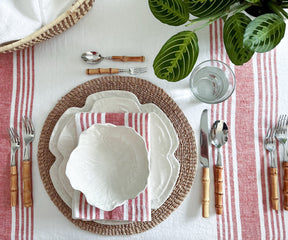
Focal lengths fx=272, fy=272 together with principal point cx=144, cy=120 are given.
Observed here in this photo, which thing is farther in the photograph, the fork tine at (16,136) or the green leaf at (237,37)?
the fork tine at (16,136)

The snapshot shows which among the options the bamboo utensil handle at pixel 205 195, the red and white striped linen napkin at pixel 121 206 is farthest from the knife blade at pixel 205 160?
the red and white striped linen napkin at pixel 121 206

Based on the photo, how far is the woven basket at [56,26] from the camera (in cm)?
63

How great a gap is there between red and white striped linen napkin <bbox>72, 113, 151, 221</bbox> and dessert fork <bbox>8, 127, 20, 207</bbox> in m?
0.17

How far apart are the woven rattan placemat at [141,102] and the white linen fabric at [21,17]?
0.18 metres

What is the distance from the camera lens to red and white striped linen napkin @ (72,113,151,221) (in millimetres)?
631

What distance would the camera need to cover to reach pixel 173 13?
1.74ft

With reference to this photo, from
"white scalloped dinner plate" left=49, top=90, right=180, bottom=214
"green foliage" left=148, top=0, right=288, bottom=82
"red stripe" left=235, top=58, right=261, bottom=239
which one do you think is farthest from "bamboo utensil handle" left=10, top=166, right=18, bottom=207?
"red stripe" left=235, top=58, right=261, bottom=239

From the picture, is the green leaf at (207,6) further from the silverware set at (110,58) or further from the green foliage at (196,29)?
the silverware set at (110,58)

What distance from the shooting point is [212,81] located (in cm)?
69

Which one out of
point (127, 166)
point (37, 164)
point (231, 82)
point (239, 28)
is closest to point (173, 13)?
point (239, 28)

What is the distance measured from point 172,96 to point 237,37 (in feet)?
0.72

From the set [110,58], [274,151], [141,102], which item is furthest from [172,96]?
A: [274,151]

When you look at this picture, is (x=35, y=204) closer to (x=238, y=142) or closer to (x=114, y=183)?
(x=114, y=183)

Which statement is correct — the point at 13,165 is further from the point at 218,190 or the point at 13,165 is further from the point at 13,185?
the point at 218,190
